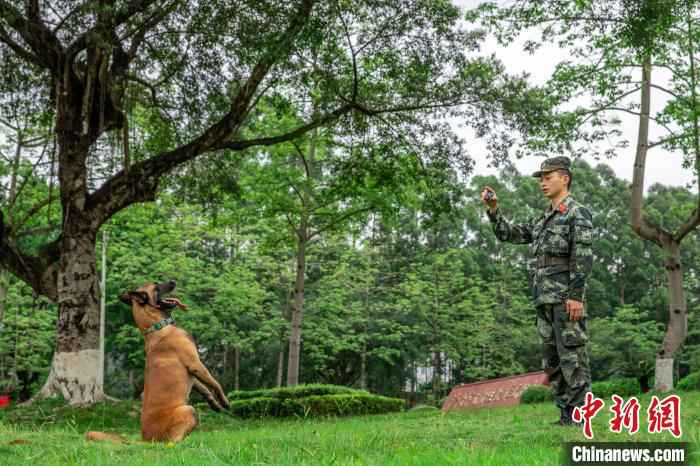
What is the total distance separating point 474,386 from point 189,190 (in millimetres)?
9172

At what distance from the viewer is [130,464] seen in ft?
13.2

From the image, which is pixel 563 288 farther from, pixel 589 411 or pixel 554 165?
pixel 589 411

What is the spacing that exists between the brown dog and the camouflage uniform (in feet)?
9.93

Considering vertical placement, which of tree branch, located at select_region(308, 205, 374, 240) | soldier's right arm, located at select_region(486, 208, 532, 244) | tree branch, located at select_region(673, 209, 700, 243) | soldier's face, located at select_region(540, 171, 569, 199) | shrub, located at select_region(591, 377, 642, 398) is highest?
tree branch, located at select_region(308, 205, 374, 240)

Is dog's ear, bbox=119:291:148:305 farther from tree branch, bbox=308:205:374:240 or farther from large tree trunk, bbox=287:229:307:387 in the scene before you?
large tree trunk, bbox=287:229:307:387

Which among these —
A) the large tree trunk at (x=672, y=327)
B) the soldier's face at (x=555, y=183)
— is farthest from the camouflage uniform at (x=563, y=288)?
the large tree trunk at (x=672, y=327)

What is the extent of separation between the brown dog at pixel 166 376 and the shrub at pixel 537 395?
10.7 m

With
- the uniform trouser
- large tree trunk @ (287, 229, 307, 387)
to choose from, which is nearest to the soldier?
the uniform trouser

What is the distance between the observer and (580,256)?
20.8 ft

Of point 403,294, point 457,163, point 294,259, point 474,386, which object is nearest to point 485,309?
point 403,294

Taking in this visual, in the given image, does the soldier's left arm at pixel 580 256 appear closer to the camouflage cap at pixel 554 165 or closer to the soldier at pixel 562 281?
the soldier at pixel 562 281

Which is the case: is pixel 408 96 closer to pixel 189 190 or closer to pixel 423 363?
pixel 189 190

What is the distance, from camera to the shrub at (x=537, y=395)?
15523 mm

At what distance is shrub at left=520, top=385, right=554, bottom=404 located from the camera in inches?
611
